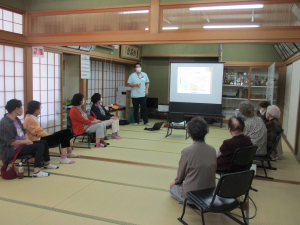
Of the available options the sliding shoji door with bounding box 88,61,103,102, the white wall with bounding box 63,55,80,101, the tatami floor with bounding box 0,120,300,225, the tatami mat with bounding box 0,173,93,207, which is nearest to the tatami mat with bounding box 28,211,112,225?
the tatami floor with bounding box 0,120,300,225

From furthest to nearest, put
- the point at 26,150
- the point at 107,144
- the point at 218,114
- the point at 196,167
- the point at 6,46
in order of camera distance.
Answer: the point at 218,114 < the point at 107,144 < the point at 6,46 < the point at 26,150 < the point at 196,167

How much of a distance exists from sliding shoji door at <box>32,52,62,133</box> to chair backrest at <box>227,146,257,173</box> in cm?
387

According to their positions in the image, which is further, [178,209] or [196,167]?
[178,209]

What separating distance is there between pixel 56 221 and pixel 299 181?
3026 millimetres

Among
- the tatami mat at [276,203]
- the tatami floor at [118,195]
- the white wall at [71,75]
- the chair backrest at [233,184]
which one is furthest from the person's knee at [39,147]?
the white wall at [71,75]

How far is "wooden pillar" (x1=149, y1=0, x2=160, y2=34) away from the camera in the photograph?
136 inches

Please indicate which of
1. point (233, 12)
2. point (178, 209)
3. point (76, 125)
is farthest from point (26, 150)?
point (233, 12)

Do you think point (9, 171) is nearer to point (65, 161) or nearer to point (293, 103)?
point (65, 161)

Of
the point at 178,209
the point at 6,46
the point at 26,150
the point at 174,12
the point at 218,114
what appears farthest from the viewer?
the point at 218,114

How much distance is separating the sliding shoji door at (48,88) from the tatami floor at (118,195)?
1.42 meters

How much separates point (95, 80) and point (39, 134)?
378 cm

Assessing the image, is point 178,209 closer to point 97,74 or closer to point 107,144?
point 107,144

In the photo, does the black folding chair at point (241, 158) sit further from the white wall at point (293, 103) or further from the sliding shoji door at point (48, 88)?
the sliding shoji door at point (48, 88)

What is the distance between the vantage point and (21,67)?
4.32m
